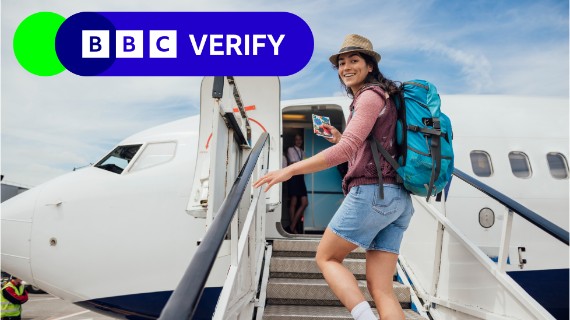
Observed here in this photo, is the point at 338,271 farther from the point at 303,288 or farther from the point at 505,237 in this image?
the point at 303,288

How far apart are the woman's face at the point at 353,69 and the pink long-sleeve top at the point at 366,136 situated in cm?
11

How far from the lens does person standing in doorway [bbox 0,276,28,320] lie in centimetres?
895

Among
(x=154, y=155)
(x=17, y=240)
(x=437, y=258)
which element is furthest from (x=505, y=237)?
(x=17, y=240)

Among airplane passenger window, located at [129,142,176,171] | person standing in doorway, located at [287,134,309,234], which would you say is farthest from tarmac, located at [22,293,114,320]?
airplane passenger window, located at [129,142,176,171]

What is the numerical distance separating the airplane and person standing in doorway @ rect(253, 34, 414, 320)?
151 cm

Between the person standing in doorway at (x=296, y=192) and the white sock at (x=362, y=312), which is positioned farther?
the person standing in doorway at (x=296, y=192)

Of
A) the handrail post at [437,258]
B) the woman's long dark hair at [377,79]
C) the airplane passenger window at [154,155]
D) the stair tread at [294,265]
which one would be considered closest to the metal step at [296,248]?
the stair tread at [294,265]

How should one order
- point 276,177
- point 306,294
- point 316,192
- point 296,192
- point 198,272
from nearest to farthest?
point 198,272 → point 276,177 → point 306,294 → point 296,192 → point 316,192

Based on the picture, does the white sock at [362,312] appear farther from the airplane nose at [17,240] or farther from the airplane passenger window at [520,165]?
the airplane passenger window at [520,165]

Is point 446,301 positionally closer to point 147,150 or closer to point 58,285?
point 147,150

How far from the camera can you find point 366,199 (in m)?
1.49

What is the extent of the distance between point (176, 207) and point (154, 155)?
28.1 inches

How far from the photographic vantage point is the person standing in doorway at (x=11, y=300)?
8953 mm

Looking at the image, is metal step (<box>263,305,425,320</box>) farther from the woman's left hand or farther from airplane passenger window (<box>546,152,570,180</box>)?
airplane passenger window (<box>546,152,570,180</box>)
